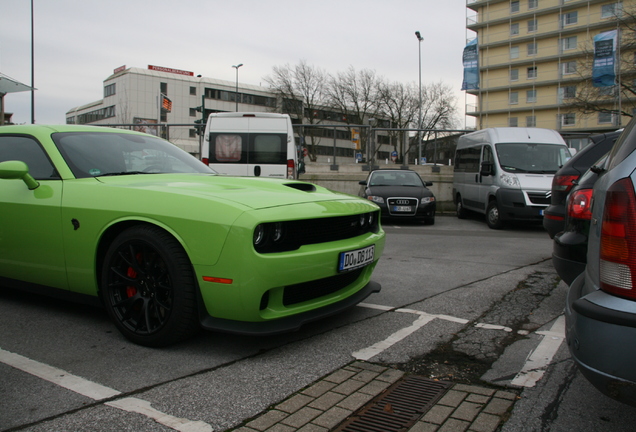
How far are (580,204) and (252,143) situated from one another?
32.3ft

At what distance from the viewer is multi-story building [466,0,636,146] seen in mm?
62062

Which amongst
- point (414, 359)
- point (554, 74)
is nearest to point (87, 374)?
point (414, 359)

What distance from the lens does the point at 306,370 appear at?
118 inches

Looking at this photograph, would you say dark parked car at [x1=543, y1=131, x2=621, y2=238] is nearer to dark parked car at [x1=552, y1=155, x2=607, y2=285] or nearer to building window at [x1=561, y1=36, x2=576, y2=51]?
dark parked car at [x1=552, y1=155, x2=607, y2=285]

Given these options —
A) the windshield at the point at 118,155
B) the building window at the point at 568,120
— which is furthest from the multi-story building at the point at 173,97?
the windshield at the point at 118,155

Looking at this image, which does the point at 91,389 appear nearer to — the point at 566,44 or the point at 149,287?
the point at 149,287

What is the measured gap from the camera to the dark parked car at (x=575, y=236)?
368 centimetres

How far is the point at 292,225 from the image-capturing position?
3268 mm

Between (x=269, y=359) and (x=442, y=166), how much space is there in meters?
15.4

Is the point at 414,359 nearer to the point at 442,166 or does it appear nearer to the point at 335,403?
the point at 335,403

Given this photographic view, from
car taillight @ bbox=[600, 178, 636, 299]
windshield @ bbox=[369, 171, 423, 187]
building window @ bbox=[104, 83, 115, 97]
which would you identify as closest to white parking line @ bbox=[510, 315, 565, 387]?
car taillight @ bbox=[600, 178, 636, 299]

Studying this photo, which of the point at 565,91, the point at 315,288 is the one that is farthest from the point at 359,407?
the point at 565,91

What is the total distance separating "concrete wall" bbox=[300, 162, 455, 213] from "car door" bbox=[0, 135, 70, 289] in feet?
44.4

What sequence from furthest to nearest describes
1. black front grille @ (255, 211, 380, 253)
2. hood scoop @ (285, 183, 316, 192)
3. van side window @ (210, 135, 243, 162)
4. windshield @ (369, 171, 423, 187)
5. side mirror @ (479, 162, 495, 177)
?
windshield @ (369, 171, 423, 187) < van side window @ (210, 135, 243, 162) < side mirror @ (479, 162, 495, 177) < hood scoop @ (285, 183, 316, 192) < black front grille @ (255, 211, 380, 253)
